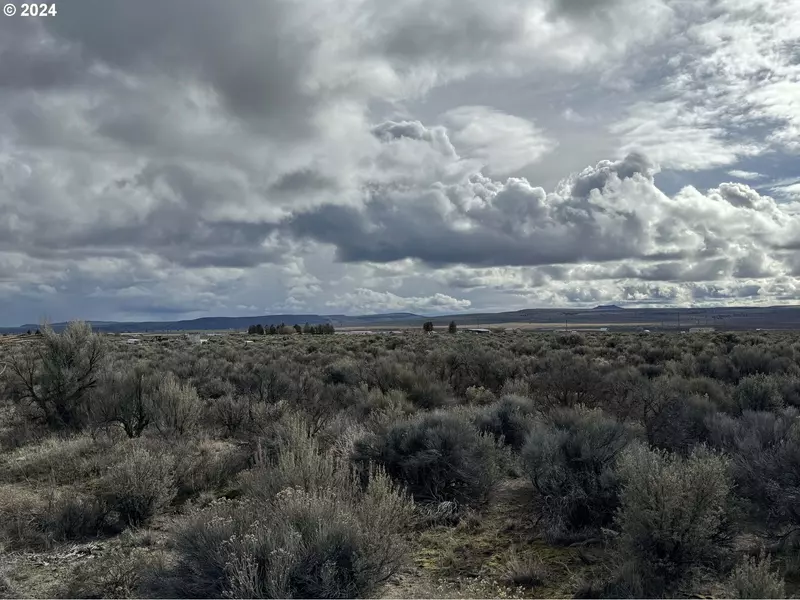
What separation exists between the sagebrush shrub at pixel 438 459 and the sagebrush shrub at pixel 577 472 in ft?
2.30

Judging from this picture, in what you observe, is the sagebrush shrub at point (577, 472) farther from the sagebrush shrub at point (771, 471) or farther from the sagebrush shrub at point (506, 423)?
the sagebrush shrub at point (506, 423)

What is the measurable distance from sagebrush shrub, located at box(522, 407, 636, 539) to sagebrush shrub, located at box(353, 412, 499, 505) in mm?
701

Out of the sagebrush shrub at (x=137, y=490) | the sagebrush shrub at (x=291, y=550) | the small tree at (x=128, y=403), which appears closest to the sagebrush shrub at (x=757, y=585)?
the sagebrush shrub at (x=291, y=550)

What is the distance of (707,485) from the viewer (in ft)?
19.5

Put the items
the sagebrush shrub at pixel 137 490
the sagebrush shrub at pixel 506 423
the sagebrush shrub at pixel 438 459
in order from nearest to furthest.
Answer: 1. the sagebrush shrub at pixel 137 490
2. the sagebrush shrub at pixel 438 459
3. the sagebrush shrub at pixel 506 423

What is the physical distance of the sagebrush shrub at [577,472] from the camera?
7.53 metres

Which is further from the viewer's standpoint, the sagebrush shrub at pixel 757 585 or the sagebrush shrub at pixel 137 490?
the sagebrush shrub at pixel 137 490

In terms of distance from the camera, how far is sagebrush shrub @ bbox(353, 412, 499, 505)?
8.68 m

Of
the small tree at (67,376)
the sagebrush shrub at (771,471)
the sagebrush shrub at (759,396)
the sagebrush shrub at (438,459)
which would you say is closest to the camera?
the sagebrush shrub at (771,471)

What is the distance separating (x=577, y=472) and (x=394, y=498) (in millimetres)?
2940

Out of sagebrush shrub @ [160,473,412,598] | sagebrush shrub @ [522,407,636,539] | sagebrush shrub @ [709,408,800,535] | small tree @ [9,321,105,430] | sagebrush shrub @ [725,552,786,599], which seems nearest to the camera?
sagebrush shrub @ [725,552,786,599]

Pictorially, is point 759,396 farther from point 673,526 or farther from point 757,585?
point 757,585

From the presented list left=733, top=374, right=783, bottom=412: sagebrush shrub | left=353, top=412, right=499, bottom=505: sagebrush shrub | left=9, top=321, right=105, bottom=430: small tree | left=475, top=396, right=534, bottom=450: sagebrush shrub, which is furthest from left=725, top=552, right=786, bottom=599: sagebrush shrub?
left=9, top=321, right=105, bottom=430: small tree

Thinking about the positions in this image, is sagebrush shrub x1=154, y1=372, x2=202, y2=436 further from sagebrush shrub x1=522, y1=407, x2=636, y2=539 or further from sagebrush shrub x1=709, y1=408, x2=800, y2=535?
sagebrush shrub x1=709, y1=408, x2=800, y2=535
